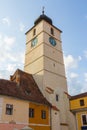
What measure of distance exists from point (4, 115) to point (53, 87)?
10.9 meters

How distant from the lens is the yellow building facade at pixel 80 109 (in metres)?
25.0

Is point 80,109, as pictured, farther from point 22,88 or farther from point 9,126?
point 9,126

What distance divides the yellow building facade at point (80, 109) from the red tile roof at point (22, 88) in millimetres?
4899

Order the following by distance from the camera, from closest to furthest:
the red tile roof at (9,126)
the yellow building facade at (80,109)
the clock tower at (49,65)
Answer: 1. the red tile roof at (9,126)
2. the yellow building facade at (80,109)
3. the clock tower at (49,65)

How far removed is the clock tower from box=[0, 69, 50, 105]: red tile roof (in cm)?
127

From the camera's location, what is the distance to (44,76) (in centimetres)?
2764

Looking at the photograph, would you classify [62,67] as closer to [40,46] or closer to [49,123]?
[40,46]

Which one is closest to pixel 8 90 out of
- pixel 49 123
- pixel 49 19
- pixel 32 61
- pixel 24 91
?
pixel 24 91

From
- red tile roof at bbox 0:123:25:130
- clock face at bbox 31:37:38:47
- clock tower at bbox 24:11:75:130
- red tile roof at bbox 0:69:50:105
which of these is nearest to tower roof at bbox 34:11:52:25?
clock tower at bbox 24:11:75:130

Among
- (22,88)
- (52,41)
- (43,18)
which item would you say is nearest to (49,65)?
(52,41)

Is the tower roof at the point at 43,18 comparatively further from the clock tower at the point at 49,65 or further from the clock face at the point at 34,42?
the clock face at the point at 34,42

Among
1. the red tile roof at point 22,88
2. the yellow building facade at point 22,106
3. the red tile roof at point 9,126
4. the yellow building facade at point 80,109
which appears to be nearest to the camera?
the red tile roof at point 9,126

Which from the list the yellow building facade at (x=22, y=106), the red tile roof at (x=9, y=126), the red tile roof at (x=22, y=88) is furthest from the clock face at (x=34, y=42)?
the red tile roof at (x=9, y=126)

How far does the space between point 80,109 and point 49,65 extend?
8721mm
